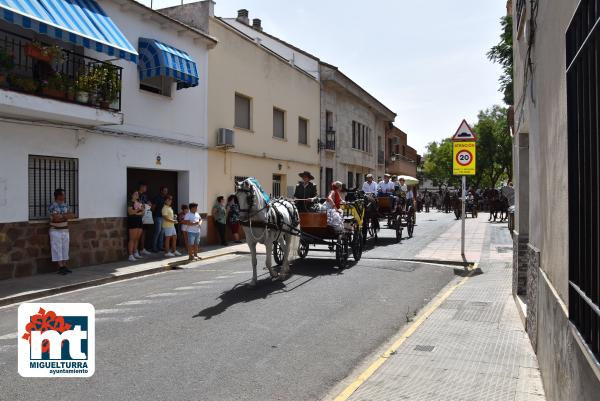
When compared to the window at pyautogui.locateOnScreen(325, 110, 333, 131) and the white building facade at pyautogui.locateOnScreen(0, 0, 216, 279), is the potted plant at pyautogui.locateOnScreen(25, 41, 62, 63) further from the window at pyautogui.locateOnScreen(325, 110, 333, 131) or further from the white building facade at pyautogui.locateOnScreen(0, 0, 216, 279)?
the window at pyautogui.locateOnScreen(325, 110, 333, 131)

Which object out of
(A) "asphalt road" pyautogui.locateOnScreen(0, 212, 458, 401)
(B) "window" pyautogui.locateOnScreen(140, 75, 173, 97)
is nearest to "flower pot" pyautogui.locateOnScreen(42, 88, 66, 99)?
(B) "window" pyautogui.locateOnScreen(140, 75, 173, 97)

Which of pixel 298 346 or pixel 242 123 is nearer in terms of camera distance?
pixel 298 346

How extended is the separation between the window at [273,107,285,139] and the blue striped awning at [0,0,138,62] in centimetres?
940

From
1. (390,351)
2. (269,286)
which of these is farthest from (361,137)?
(390,351)

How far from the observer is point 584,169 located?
2.72 metres

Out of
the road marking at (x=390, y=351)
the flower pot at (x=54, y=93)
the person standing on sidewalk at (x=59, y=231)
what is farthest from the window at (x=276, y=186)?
the road marking at (x=390, y=351)

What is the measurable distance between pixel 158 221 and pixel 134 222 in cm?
99

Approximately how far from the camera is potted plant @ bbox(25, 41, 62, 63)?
10.3m

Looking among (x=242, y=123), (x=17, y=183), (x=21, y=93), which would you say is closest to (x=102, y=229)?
(x=17, y=183)

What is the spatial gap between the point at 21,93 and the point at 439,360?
29.1ft

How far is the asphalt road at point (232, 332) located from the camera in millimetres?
4695

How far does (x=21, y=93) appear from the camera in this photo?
966 centimetres

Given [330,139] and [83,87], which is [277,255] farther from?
[330,139]

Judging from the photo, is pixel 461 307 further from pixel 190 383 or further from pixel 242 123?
pixel 242 123
